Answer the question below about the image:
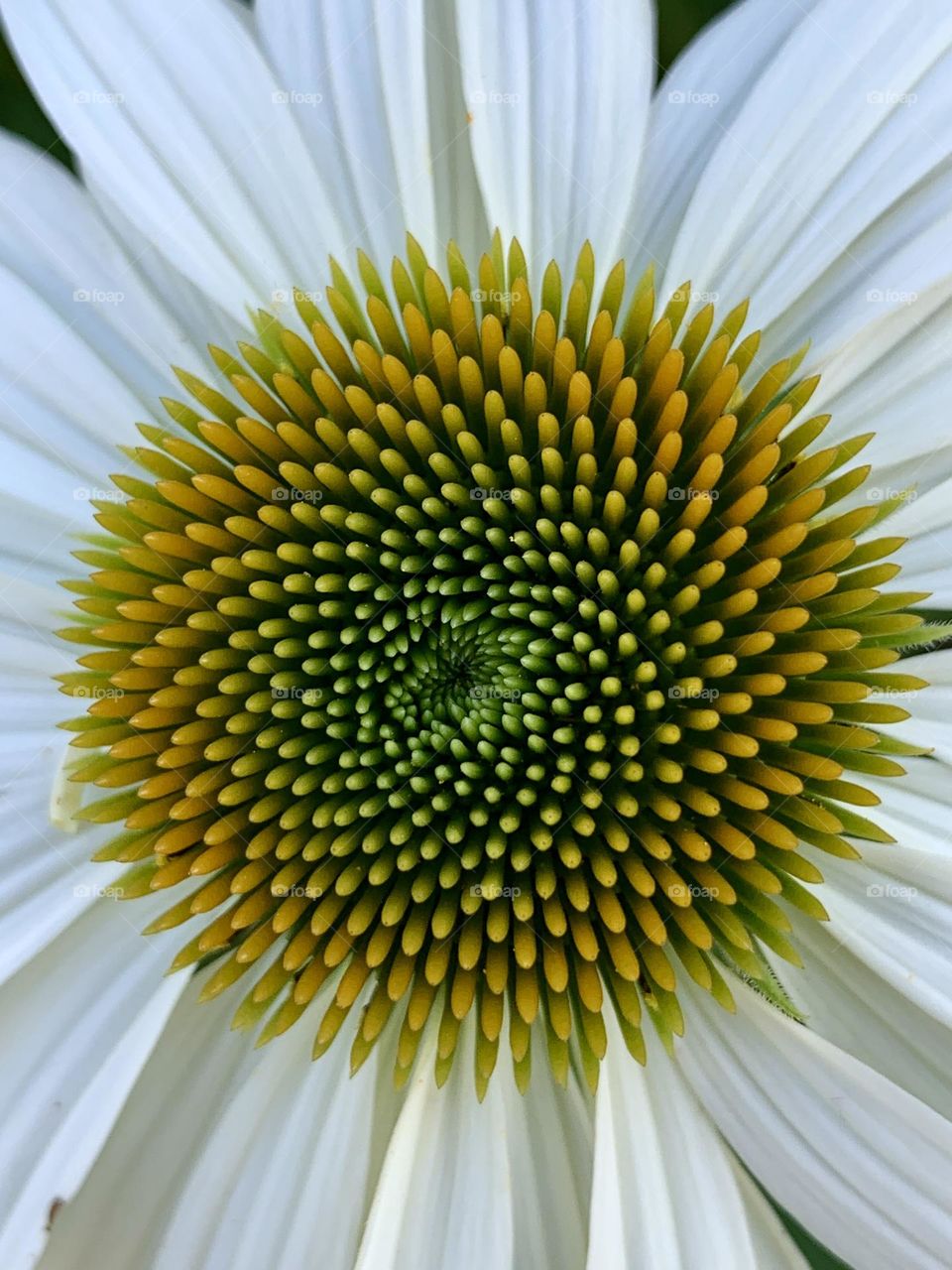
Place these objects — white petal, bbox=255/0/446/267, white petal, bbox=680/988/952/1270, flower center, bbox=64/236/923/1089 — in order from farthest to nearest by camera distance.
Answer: white petal, bbox=255/0/446/267, flower center, bbox=64/236/923/1089, white petal, bbox=680/988/952/1270

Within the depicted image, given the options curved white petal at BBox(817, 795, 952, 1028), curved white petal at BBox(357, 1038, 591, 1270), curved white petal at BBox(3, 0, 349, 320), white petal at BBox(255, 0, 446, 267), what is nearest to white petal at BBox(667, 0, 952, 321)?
white petal at BBox(255, 0, 446, 267)

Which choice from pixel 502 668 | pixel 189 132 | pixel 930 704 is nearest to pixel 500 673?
pixel 502 668

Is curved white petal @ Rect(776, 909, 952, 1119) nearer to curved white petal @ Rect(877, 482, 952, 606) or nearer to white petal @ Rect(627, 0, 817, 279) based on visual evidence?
curved white petal @ Rect(877, 482, 952, 606)

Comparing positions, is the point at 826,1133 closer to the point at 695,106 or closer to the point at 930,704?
the point at 930,704

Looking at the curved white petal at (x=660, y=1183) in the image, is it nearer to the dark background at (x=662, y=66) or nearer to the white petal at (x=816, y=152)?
the dark background at (x=662, y=66)

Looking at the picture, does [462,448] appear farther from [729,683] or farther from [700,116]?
[700,116]

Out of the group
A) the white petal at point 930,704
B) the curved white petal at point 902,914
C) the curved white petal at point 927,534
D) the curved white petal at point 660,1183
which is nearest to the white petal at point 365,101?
the curved white petal at point 927,534

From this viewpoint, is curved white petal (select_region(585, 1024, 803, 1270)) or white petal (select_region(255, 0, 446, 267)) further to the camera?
white petal (select_region(255, 0, 446, 267))
